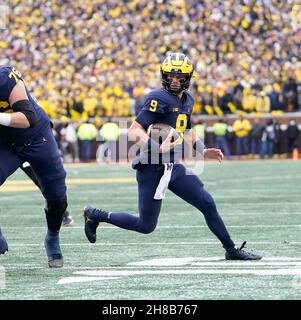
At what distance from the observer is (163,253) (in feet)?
27.7

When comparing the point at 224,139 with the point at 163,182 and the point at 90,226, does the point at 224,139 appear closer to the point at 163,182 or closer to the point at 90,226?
the point at 90,226

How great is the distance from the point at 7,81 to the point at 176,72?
127 cm

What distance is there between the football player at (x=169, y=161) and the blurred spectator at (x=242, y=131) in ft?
68.9

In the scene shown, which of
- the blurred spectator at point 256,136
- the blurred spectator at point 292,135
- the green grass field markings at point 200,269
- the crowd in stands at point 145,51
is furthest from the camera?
the crowd in stands at point 145,51

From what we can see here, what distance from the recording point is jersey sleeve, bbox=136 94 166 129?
25.3ft

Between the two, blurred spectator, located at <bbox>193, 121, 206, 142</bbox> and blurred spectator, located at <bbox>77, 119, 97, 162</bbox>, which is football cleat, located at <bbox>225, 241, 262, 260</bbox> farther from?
blurred spectator, located at <bbox>77, 119, 97, 162</bbox>

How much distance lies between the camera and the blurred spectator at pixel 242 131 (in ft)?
94.8

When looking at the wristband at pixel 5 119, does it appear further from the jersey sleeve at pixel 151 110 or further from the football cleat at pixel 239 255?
the football cleat at pixel 239 255

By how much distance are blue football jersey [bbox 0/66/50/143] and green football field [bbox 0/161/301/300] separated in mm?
918

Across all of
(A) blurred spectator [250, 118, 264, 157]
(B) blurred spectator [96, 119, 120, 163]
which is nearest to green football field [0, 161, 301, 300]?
(A) blurred spectator [250, 118, 264, 157]

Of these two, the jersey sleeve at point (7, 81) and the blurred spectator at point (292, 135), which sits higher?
the jersey sleeve at point (7, 81)

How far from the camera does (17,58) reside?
3350cm

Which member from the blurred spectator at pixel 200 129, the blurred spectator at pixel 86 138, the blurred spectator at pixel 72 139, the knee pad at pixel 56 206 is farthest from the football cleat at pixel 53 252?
the blurred spectator at pixel 72 139
